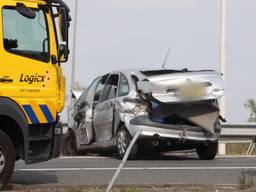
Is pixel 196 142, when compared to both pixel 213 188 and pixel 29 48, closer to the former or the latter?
pixel 213 188

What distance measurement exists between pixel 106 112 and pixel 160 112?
150 cm

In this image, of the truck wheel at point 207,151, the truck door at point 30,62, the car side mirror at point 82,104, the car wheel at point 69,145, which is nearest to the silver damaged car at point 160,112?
the truck wheel at point 207,151

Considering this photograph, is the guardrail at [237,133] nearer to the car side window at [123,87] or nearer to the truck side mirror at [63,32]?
the car side window at [123,87]

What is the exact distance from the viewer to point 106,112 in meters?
14.6

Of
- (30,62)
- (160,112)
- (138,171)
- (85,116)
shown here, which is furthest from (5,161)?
(85,116)

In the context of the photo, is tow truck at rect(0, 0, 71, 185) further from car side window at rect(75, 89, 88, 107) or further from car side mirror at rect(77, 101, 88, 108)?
car side window at rect(75, 89, 88, 107)

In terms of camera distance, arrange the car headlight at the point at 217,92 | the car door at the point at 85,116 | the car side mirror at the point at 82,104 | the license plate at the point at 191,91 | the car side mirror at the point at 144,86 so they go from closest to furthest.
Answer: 1. the license plate at the point at 191,91
2. the car headlight at the point at 217,92
3. the car side mirror at the point at 144,86
4. the car door at the point at 85,116
5. the car side mirror at the point at 82,104

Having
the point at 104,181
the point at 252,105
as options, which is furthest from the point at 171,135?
the point at 252,105

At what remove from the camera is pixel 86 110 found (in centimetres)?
1551

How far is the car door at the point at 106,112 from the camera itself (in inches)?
568

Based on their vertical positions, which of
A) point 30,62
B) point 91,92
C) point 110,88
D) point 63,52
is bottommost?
point 91,92

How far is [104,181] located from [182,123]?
3715 mm

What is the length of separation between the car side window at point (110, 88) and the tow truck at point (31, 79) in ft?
15.0

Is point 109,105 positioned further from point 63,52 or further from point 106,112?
point 63,52
